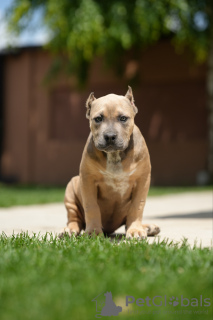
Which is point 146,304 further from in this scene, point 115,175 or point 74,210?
point 74,210

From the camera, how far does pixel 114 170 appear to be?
4.29 metres

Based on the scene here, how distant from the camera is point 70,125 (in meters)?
17.4

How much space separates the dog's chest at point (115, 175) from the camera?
428 centimetres

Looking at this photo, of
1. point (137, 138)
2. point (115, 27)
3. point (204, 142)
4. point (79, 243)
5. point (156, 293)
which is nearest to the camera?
point (156, 293)

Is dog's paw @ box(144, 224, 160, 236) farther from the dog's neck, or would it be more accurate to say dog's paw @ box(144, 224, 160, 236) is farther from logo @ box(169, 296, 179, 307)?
logo @ box(169, 296, 179, 307)

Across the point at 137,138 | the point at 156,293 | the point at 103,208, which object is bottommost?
the point at 156,293

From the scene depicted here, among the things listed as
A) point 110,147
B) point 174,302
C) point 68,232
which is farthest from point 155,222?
point 174,302

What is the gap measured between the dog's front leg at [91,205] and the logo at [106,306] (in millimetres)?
1900

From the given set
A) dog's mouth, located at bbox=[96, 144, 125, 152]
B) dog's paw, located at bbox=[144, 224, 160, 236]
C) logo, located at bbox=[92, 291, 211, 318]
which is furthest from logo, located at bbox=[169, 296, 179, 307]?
dog's paw, located at bbox=[144, 224, 160, 236]

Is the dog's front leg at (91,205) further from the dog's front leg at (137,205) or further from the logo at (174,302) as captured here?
the logo at (174,302)

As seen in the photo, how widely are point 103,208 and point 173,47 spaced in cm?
1264

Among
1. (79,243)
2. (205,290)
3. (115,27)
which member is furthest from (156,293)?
(115,27)

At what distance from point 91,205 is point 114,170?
348 mm

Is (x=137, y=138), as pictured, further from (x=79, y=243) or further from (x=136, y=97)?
(x=136, y=97)
